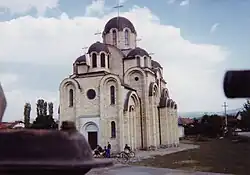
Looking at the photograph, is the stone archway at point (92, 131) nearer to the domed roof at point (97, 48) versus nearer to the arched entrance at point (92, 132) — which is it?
the arched entrance at point (92, 132)

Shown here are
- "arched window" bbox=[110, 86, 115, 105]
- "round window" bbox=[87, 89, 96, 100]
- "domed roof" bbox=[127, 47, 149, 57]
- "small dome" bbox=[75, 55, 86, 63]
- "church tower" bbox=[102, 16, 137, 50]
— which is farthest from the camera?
"church tower" bbox=[102, 16, 137, 50]

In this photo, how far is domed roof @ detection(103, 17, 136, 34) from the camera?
39809mm

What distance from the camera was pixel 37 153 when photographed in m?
1.05

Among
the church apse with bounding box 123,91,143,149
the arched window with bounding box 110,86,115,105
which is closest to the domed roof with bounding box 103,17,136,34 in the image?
the church apse with bounding box 123,91,143,149

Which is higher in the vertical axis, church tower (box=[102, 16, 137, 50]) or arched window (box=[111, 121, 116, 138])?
church tower (box=[102, 16, 137, 50])

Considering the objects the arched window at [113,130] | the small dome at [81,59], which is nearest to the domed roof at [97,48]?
the small dome at [81,59]

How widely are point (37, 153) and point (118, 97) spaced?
2842cm

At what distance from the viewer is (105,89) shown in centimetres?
3005

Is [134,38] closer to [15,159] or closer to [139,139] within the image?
[139,139]

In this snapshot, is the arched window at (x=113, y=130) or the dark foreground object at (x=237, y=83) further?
the arched window at (x=113, y=130)

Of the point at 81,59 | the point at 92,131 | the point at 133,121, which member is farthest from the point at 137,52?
the point at 92,131

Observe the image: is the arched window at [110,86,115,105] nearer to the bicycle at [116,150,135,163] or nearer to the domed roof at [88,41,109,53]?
the bicycle at [116,150,135,163]

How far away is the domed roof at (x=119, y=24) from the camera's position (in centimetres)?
3981

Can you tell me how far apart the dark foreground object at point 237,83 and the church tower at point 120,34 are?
38.4 meters
